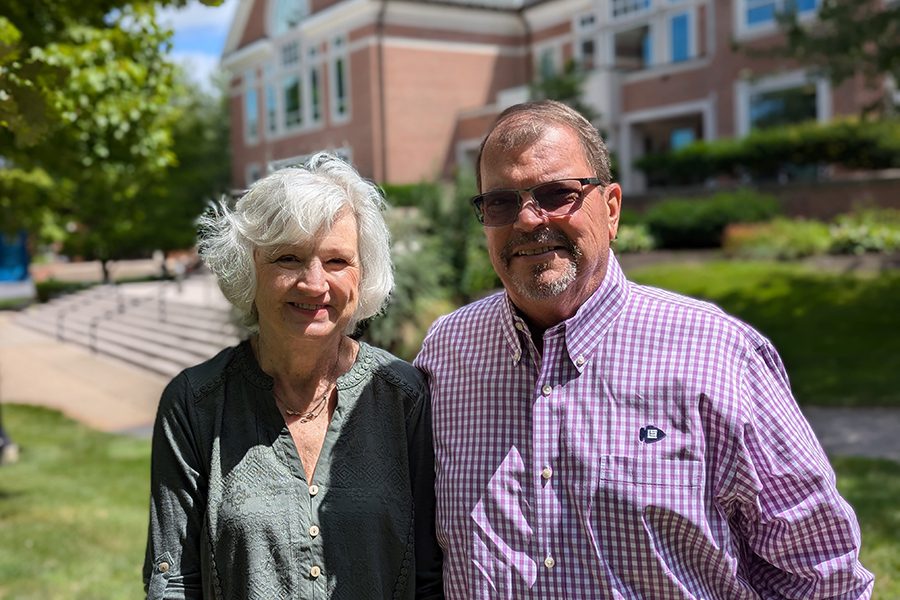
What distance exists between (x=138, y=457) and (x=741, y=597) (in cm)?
904

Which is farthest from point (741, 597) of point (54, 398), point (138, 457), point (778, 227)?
point (778, 227)

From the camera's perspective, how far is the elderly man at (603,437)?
2160 mm

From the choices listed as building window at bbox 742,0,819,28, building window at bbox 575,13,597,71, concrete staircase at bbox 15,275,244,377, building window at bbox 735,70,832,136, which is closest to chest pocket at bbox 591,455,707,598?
concrete staircase at bbox 15,275,244,377

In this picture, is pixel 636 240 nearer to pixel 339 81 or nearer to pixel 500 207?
pixel 500 207

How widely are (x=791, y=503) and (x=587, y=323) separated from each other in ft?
2.15

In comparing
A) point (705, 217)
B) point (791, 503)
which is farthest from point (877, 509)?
point (705, 217)

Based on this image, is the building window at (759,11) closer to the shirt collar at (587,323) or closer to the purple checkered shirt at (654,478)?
the shirt collar at (587,323)

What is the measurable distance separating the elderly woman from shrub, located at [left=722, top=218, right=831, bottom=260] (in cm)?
1526

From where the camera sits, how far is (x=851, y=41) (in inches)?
462

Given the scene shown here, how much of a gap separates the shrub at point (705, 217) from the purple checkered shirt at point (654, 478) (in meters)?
17.0

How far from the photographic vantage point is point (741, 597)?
2203 mm

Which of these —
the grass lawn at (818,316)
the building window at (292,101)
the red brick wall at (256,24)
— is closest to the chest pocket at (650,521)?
the grass lawn at (818,316)

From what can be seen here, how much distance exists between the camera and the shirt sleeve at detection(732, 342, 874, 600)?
2145 mm

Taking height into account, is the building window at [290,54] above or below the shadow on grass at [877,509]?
above
